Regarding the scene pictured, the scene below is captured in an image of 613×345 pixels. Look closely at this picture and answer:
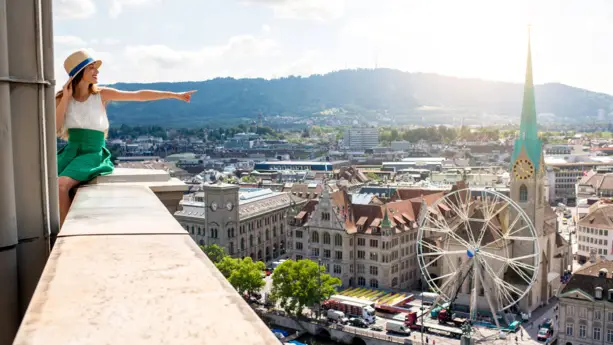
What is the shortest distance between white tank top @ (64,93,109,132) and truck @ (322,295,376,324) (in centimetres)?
4427

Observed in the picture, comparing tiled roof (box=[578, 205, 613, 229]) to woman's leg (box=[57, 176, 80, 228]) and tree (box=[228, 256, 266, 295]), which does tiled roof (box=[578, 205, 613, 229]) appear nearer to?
tree (box=[228, 256, 266, 295])

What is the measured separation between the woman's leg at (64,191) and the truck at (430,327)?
41.6 meters

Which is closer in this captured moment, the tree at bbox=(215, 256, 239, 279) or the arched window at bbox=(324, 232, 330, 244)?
the tree at bbox=(215, 256, 239, 279)

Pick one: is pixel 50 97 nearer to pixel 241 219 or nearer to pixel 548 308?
pixel 548 308

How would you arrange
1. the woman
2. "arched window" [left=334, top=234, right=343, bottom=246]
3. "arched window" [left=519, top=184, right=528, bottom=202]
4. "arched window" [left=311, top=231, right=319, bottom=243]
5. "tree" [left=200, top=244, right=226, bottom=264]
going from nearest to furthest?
1. the woman
2. "arched window" [left=519, top=184, right=528, bottom=202]
3. "tree" [left=200, top=244, right=226, bottom=264]
4. "arched window" [left=334, top=234, right=343, bottom=246]
5. "arched window" [left=311, top=231, right=319, bottom=243]

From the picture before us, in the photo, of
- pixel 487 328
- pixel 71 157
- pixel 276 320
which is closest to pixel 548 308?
pixel 487 328

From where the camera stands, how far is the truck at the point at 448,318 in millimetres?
49344

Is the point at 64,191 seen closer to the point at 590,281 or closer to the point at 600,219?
the point at 590,281

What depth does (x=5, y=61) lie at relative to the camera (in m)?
4.26

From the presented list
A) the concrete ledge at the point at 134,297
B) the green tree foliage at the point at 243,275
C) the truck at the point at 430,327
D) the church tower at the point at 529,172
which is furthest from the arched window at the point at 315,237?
the concrete ledge at the point at 134,297

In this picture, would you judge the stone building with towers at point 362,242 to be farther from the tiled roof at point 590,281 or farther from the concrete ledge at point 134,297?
the concrete ledge at point 134,297

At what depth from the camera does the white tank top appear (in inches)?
277

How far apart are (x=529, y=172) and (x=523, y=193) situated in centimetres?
180

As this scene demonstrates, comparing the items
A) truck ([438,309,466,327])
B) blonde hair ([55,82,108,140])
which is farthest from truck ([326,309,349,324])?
blonde hair ([55,82,108,140])
